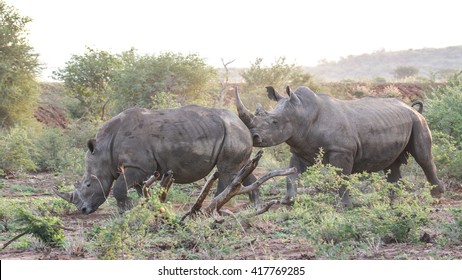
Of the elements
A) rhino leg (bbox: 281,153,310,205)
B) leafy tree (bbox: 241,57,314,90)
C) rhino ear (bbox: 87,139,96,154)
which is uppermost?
rhino ear (bbox: 87,139,96,154)

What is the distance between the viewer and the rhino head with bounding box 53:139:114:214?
9.76 meters

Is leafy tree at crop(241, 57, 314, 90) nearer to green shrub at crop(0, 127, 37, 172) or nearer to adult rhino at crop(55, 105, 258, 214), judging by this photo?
green shrub at crop(0, 127, 37, 172)

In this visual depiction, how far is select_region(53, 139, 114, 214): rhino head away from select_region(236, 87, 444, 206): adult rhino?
2085 mm


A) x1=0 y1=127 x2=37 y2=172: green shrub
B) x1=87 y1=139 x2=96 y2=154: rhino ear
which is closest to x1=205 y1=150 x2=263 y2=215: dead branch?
x1=87 y1=139 x2=96 y2=154: rhino ear

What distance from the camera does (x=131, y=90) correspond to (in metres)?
23.2

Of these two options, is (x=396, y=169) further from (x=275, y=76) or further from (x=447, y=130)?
(x=275, y=76)

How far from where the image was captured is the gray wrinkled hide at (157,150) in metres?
9.67

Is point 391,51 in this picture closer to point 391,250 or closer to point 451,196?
point 451,196

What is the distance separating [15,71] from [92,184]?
702 inches

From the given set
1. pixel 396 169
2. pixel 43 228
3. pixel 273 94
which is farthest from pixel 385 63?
pixel 43 228

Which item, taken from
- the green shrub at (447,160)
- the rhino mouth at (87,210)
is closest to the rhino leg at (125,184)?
the rhino mouth at (87,210)

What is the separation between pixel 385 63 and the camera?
71125 millimetres

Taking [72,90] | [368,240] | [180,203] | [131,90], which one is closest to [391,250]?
[368,240]
